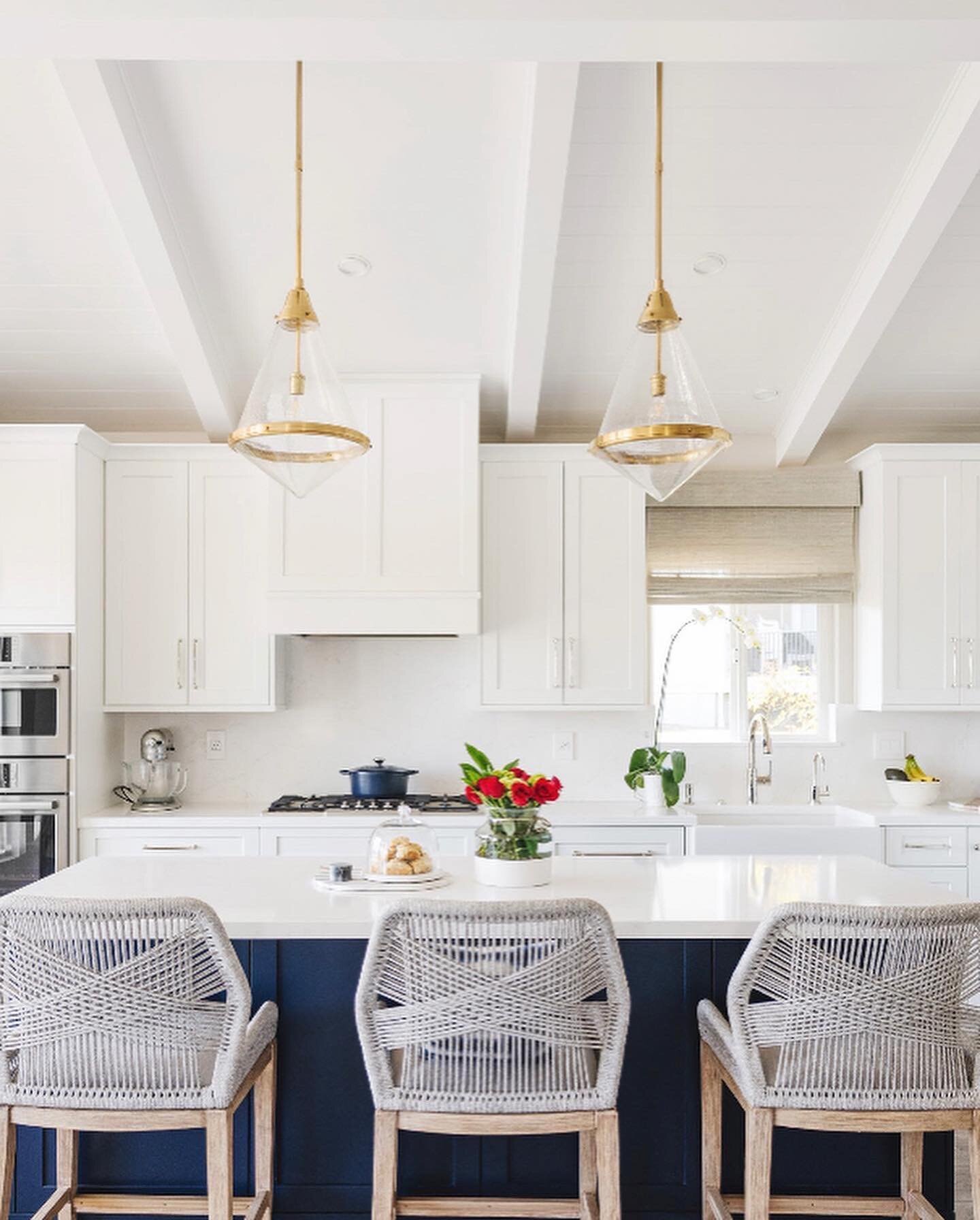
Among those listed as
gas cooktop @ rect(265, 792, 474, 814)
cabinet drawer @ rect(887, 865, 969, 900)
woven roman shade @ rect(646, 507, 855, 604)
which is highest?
woven roman shade @ rect(646, 507, 855, 604)

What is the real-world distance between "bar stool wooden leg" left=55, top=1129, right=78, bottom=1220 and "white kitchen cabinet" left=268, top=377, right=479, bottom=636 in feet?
7.45

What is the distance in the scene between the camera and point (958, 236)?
3.72 meters

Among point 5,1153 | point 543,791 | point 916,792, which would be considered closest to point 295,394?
point 543,791

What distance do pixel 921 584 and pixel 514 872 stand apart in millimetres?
2784

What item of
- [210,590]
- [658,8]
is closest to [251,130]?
[658,8]

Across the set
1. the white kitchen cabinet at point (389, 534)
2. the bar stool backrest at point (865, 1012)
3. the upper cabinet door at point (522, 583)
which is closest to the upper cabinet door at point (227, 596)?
the white kitchen cabinet at point (389, 534)

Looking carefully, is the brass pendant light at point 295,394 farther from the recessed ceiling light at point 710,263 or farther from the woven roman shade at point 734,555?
the woven roman shade at point 734,555

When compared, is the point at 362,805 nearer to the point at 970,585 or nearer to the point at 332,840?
the point at 332,840

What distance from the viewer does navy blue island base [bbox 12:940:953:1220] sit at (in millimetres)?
2488

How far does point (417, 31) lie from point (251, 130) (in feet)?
3.60

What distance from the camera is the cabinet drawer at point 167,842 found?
4.27 meters

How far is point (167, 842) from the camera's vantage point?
4.33 metres

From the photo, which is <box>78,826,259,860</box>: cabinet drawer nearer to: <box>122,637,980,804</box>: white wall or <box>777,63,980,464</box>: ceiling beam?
<box>122,637,980,804</box>: white wall

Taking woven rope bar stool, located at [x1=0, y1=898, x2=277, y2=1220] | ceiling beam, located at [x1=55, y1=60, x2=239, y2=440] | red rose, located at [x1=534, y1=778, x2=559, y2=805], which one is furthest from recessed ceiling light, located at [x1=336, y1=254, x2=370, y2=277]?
woven rope bar stool, located at [x1=0, y1=898, x2=277, y2=1220]
